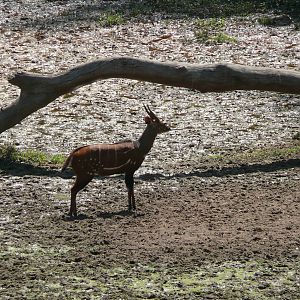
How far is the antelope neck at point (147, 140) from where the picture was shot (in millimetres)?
9805

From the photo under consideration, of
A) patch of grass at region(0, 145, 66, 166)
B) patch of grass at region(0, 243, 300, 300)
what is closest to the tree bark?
patch of grass at region(0, 145, 66, 166)

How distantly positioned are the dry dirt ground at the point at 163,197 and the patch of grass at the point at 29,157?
0.23m

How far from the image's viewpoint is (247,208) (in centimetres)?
1005

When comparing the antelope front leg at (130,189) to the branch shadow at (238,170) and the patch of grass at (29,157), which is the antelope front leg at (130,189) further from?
the patch of grass at (29,157)

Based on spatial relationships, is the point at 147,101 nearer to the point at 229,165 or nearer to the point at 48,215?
the point at 229,165

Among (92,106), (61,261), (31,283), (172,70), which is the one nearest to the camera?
(31,283)

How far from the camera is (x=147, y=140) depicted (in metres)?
9.87

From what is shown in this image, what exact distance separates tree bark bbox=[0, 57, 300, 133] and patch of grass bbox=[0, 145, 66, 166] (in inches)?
12.4


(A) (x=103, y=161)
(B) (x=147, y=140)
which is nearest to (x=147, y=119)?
(B) (x=147, y=140)

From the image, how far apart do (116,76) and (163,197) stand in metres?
2.20

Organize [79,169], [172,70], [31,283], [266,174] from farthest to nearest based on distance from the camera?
1. [172,70]
2. [266,174]
3. [79,169]
4. [31,283]

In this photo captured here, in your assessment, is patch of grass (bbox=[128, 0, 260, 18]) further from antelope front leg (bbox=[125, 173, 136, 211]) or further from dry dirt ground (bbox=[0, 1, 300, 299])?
antelope front leg (bbox=[125, 173, 136, 211])

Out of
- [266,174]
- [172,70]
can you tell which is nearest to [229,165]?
[266,174]

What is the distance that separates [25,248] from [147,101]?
6367 millimetres
